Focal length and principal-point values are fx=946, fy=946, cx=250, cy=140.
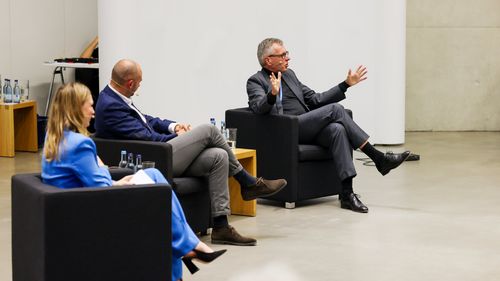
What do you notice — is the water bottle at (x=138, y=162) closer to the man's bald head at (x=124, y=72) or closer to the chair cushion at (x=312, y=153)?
the man's bald head at (x=124, y=72)

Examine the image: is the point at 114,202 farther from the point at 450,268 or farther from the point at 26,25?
the point at 26,25

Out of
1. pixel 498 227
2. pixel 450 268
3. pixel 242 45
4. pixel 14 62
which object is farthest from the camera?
pixel 14 62

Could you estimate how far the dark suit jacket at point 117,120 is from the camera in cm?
555

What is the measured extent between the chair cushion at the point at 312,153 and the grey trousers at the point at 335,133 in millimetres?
45

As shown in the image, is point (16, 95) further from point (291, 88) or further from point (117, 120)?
point (117, 120)

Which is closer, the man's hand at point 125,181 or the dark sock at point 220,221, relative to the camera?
the man's hand at point 125,181

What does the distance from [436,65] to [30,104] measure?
15.7 ft

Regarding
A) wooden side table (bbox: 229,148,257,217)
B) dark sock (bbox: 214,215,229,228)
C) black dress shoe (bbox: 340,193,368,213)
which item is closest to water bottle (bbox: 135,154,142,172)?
dark sock (bbox: 214,215,229,228)

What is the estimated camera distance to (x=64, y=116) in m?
4.07

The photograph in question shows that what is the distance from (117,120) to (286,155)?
5.17ft

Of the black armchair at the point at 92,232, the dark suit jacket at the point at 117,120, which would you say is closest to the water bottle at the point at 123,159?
the dark suit jacket at the point at 117,120

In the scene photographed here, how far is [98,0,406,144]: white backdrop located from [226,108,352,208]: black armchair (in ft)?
9.33

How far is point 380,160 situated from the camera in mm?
6984

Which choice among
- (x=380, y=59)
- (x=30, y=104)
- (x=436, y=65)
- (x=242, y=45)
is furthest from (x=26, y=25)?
(x=436, y=65)
